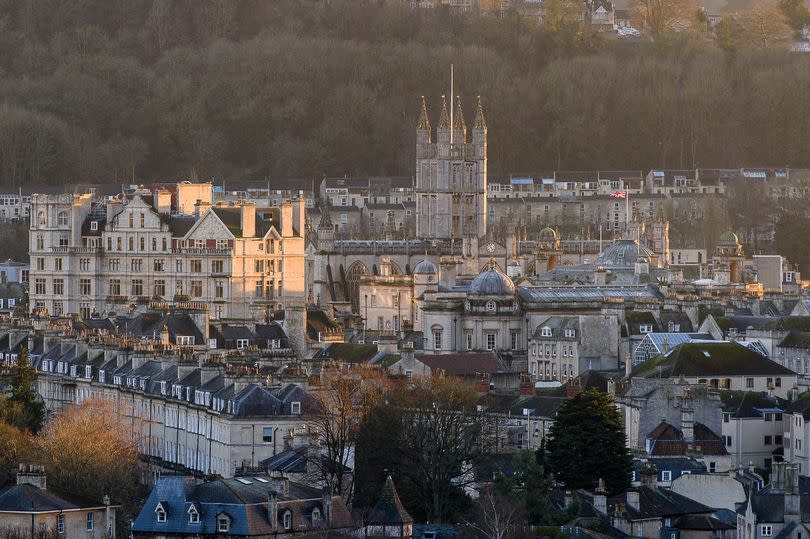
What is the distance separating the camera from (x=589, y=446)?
67.9m

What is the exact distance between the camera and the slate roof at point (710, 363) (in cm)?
7975

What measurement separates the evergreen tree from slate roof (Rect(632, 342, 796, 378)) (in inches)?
638

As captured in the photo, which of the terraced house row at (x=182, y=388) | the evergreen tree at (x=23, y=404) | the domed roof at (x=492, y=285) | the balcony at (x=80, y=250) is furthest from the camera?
the balcony at (x=80, y=250)

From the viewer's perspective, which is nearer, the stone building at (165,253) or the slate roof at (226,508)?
the slate roof at (226,508)

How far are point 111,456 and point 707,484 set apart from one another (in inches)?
531

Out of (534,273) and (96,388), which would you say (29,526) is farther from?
(534,273)

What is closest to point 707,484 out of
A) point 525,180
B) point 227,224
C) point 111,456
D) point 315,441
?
point 315,441

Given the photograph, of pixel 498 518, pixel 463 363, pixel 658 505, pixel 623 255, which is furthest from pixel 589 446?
pixel 623 255

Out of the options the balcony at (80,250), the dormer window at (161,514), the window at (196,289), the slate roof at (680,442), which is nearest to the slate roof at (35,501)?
the dormer window at (161,514)

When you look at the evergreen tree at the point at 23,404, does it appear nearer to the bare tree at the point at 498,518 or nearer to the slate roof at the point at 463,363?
the slate roof at the point at 463,363

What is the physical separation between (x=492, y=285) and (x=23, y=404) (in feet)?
86.3

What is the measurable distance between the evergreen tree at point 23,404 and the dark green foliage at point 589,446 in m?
13.5

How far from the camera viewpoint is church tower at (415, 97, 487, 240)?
137750 mm

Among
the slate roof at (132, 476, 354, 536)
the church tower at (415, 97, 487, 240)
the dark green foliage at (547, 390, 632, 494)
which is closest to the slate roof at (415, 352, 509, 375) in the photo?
the dark green foliage at (547, 390, 632, 494)
